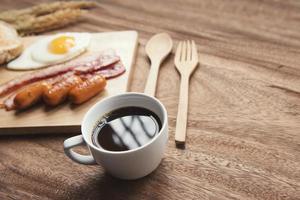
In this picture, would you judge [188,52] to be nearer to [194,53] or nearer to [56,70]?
[194,53]

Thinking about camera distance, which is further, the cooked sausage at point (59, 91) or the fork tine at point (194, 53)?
the fork tine at point (194, 53)

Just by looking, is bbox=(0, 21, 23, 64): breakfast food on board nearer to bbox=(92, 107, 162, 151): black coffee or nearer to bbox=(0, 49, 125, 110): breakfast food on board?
bbox=(0, 49, 125, 110): breakfast food on board

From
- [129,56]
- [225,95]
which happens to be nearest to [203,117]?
[225,95]

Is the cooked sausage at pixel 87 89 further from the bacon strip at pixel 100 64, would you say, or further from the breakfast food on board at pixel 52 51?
the breakfast food on board at pixel 52 51

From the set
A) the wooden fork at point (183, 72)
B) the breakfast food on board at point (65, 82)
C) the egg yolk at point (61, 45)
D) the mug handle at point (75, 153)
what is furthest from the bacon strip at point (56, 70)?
the mug handle at point (75, 153)

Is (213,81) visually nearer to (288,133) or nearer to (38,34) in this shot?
(288,133)

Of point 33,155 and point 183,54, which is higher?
point 183,54
